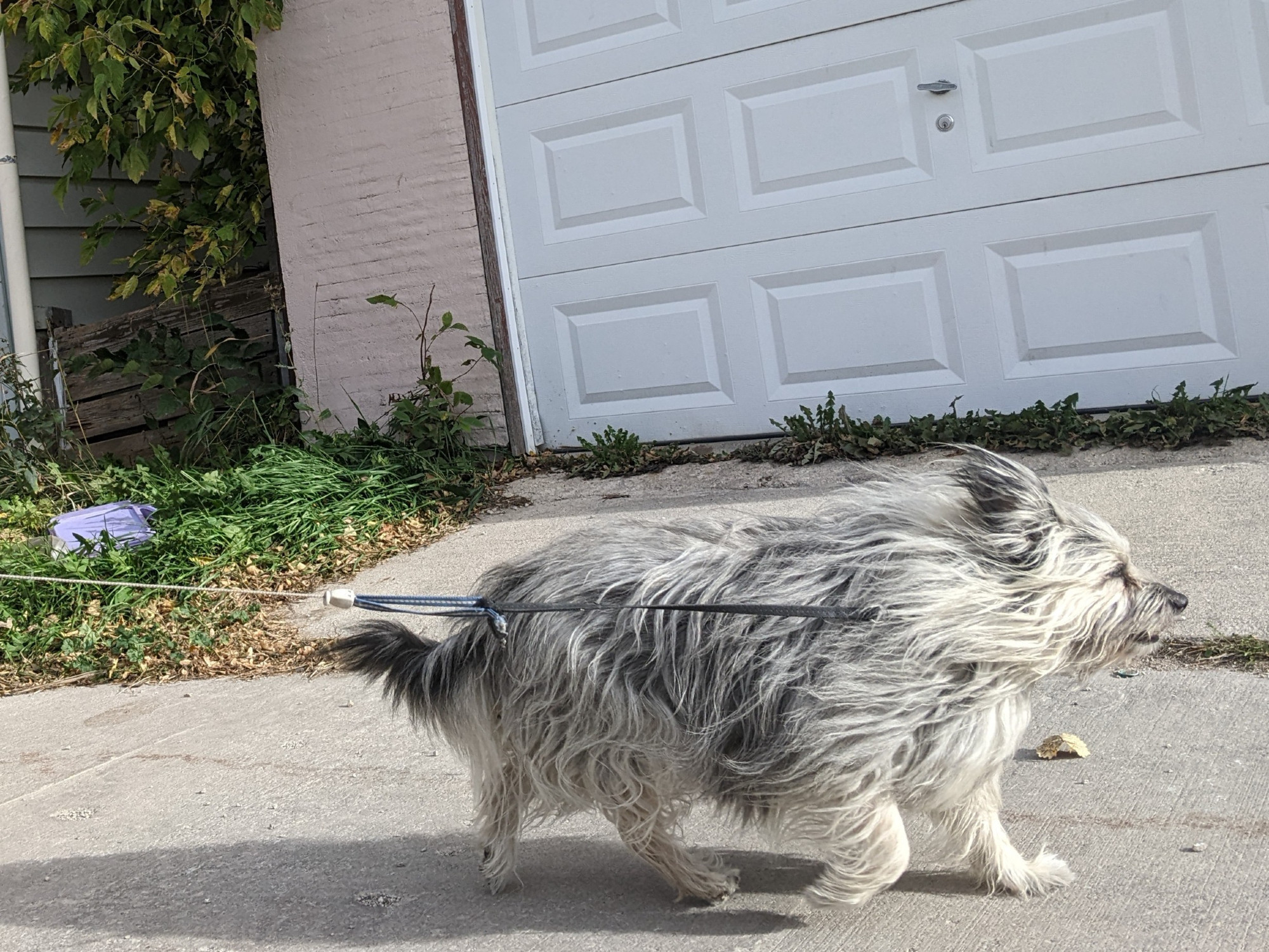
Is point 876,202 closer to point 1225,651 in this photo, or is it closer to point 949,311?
point 949,311

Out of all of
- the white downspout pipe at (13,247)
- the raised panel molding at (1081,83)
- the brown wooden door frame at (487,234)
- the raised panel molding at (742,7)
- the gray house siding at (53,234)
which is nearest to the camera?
the raised panel molding at (1081,83)

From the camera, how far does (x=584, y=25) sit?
6.69 m

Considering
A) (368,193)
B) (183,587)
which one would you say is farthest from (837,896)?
(368,193)

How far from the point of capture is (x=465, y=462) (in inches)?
267

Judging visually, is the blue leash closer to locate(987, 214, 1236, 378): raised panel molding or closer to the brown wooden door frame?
locate(987, 214, 1236, 378): raised panel molding

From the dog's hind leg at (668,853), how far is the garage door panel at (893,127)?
4155 millimetres

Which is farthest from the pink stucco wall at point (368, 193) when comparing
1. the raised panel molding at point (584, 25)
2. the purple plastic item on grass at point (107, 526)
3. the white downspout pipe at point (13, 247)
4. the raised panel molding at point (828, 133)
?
the white downspout pipe at point (13, 247)

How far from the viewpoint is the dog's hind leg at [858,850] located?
7.85 feet

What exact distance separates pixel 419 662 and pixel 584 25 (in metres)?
4.84

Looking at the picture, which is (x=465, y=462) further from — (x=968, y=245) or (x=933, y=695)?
(x=933, y=695)

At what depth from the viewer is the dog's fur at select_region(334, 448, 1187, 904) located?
2357 millimetres

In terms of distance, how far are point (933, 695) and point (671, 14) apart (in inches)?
199

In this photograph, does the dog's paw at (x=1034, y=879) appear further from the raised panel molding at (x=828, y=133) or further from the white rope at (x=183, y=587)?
the raised panel molding at (x=828, y=133)

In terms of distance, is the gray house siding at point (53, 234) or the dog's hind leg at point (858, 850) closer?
the dog's hind leg at point (858, 850)
